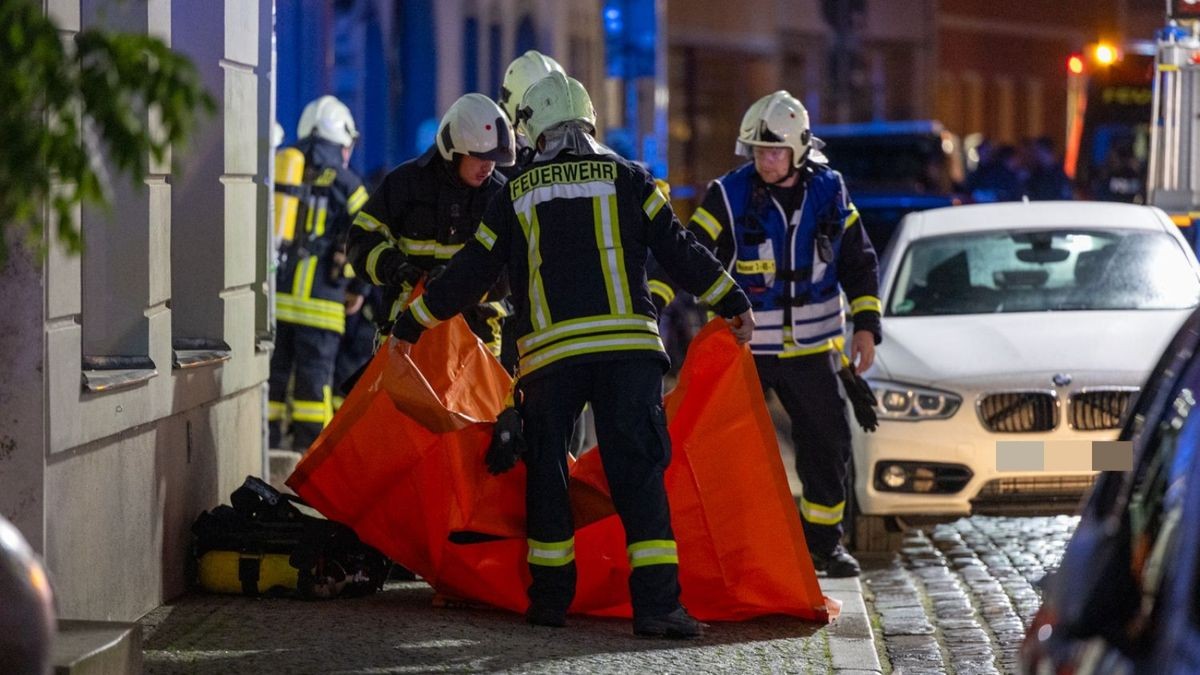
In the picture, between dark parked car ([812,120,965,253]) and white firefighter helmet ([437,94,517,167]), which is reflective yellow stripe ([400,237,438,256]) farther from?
dark parked car ([812,120,965,253])

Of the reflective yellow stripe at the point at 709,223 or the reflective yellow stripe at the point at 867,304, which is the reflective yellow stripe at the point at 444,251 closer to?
the reflective yellow stripe at the point at 709,223

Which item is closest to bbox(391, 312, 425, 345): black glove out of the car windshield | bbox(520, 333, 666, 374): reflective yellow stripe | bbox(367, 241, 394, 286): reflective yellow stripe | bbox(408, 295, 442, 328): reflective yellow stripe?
bbox(408, 295, 442, 328): reflective yellow stripe

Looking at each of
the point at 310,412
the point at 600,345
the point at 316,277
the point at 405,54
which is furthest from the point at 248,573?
the point at 405,54

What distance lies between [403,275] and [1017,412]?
2625 millimetres

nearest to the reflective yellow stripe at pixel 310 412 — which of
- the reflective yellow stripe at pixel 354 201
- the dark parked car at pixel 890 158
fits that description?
the reflective yellow stripe at pixel 354 201

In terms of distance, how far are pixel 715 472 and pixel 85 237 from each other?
214 cm

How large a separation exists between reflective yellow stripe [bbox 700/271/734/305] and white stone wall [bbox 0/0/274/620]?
1676mm

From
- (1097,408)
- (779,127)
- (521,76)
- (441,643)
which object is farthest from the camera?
(1097,408)

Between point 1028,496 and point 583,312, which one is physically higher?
point 583,312

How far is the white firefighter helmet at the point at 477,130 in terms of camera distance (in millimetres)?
8336

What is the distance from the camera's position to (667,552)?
7.15m

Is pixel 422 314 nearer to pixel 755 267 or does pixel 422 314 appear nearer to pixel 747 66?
pixel 755 267

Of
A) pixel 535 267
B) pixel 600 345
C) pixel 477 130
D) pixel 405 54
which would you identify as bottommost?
pixel 600 345

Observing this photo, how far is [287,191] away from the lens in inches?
456
